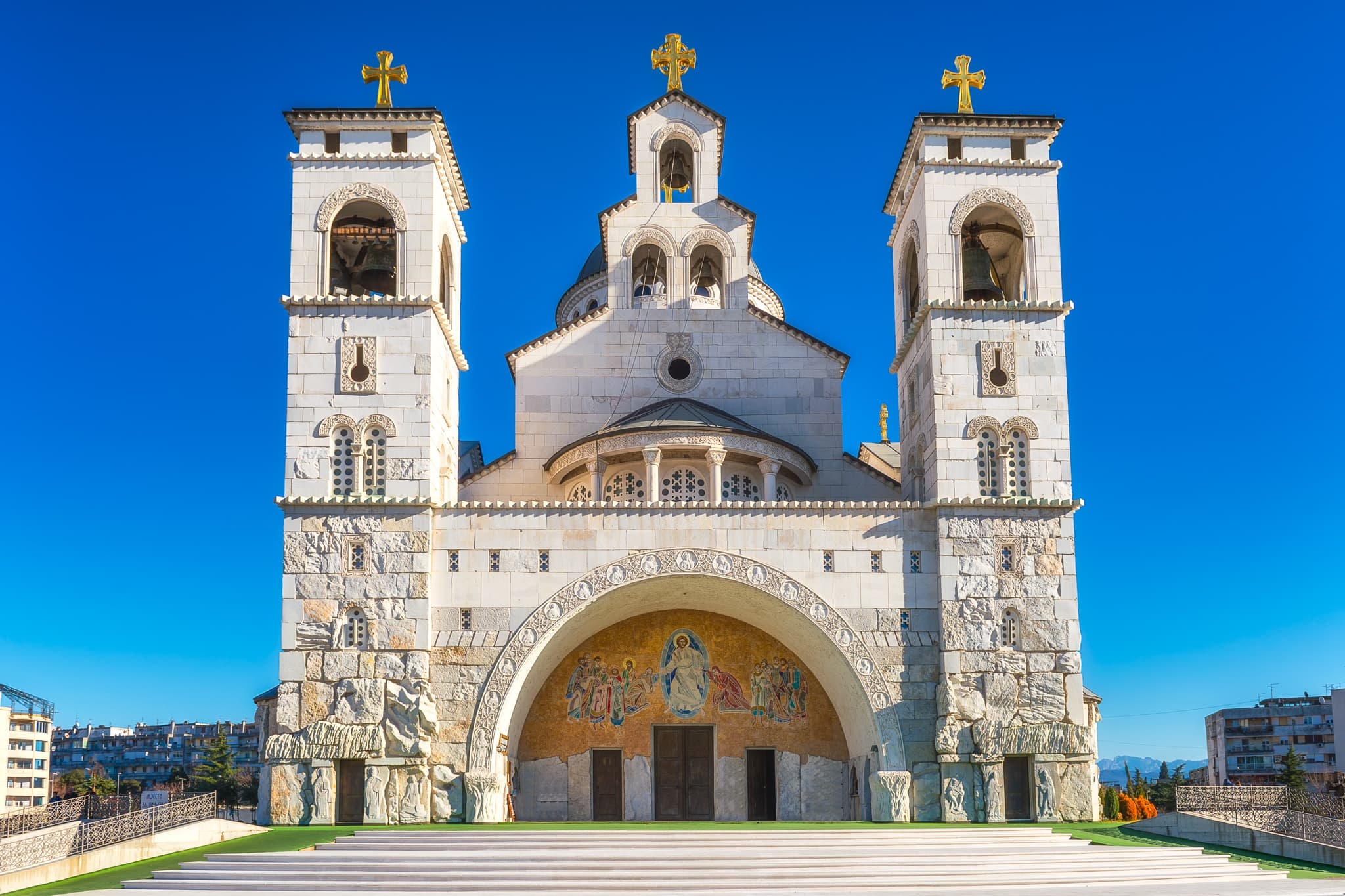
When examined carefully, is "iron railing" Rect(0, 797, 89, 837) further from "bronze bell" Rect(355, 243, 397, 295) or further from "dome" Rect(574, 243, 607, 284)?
"dome" Rect(574, 243, 607, 284)

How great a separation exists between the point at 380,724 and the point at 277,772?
205 centimetres

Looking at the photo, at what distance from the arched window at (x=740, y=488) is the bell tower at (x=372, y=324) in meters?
5.89

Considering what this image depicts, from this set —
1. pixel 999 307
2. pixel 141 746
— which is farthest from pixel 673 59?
pixel 141 746

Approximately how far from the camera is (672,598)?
90.6ft

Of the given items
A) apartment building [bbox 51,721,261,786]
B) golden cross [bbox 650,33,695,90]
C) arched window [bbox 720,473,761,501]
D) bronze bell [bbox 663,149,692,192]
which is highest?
golden cross [bbox 650,33,695,90]

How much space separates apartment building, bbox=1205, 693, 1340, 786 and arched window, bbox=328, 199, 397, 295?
70.7 meters

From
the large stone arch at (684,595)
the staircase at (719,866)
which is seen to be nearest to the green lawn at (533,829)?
the staircase at (719,866)

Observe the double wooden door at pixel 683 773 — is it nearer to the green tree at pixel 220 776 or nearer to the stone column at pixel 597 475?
the stone column at pixel 597 475

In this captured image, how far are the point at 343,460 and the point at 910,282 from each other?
13460mm

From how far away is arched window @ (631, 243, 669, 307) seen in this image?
32.7m

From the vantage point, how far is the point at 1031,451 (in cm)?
2684

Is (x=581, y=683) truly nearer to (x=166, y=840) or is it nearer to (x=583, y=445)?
(x=583, y=445)

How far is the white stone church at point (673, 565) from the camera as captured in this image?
2516cm

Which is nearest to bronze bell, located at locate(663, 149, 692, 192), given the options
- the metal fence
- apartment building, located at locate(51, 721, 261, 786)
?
the metal fence
